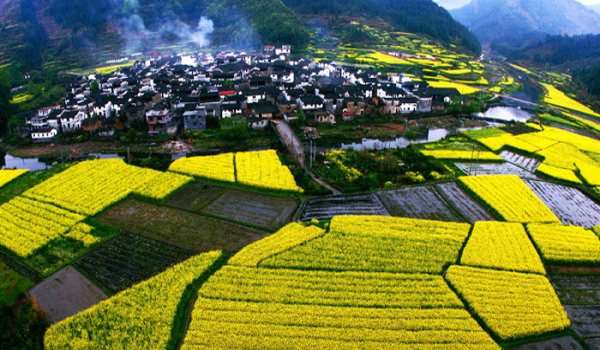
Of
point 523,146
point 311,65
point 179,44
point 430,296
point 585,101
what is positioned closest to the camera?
point 430,296

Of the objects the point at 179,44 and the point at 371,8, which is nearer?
the point at 179,44

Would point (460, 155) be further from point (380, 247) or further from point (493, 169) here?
point (380, 247)

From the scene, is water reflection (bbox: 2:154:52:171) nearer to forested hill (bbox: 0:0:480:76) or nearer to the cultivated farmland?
the cultivated farmland

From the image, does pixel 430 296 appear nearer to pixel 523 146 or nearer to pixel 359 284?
pixel 359 284

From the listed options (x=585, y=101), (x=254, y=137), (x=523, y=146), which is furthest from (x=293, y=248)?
(x=585, y=101)

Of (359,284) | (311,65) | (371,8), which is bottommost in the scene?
(359,284)

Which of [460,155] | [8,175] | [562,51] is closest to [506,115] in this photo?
[460,155]
